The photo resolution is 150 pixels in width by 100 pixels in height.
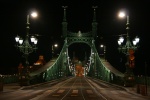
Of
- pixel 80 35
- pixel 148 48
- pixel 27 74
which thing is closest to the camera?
pixel 27 74

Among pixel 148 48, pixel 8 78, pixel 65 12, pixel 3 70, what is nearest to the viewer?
pixel 8 78

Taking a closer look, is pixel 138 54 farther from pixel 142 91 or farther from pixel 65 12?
pixel 142 91

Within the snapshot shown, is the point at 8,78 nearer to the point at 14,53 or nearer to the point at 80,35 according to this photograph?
the point at 14,53

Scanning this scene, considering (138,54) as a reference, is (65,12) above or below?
above

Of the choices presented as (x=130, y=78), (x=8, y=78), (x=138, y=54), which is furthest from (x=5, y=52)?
(x=130, y=78)

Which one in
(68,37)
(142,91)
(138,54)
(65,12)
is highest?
(65,12)

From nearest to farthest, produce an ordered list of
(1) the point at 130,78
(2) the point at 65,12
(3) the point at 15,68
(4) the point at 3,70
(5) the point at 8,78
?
(1) the point at 130,78
(5) the point at 8,78
(4) the point at 3,70
(3) the point at 15,68
(2) the point at 65,12

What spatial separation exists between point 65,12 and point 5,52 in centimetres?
4651

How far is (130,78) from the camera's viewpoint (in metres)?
40.0

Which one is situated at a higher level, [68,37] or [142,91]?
[68,37]

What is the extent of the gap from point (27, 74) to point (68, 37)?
8140cm

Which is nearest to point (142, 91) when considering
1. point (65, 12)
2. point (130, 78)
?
point (130, 78)

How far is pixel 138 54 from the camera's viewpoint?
90.9 meters

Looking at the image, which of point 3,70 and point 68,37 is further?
point 68,37
